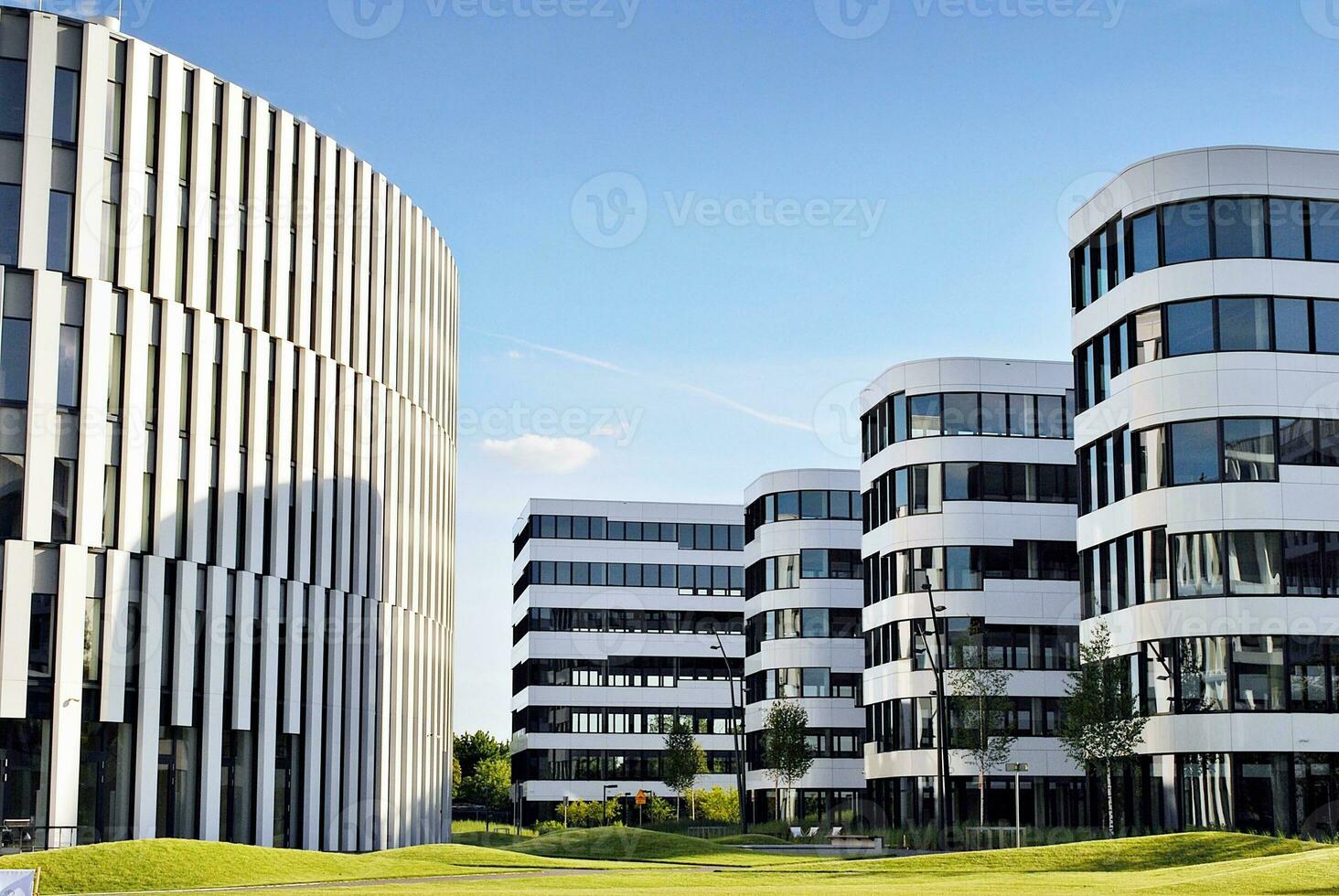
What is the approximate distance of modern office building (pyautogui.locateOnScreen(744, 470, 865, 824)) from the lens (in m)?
90.9

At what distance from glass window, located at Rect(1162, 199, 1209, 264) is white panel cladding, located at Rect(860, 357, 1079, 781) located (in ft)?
77.7

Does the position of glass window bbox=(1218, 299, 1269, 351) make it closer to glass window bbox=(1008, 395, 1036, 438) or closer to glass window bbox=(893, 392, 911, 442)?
glass window bbox=(1008, 395, 1036, 438)

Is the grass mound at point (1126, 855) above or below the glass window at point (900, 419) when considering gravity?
below

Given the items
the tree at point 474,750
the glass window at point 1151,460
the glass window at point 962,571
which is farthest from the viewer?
the tree at point 474,750

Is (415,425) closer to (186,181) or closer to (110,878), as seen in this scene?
(186,181)

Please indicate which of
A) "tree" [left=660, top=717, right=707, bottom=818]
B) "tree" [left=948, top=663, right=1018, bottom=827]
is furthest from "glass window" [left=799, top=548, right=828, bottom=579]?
"tree" [left=948, top=663, right=1018, bottom=827]

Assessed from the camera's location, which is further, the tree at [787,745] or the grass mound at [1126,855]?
the tree at [787,745]

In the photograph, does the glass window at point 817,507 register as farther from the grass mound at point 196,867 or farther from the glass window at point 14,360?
the glass window at point 14,360

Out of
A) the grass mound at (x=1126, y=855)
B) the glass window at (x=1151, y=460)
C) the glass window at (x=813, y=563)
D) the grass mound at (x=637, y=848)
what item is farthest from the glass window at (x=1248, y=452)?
the glass window at (x=813, y=563)

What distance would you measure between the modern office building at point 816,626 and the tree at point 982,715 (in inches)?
886

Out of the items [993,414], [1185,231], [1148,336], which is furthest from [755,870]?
[993,414]

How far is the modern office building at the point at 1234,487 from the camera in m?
46.4

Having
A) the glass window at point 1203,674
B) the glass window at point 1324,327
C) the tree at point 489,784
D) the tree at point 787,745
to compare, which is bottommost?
the tree at point 489,784

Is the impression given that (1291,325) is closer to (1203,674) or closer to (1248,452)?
(1248,452)
